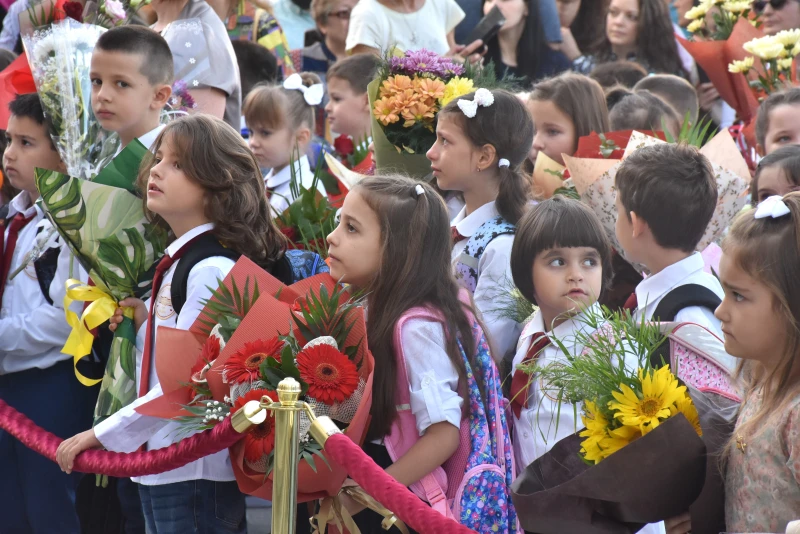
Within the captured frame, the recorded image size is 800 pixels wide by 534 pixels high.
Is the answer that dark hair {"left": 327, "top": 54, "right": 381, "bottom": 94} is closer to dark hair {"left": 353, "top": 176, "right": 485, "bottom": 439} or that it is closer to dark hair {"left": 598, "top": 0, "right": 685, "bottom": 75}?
dark hair {"left": 598, "top": 0, "right": 685, "bottom": 75}

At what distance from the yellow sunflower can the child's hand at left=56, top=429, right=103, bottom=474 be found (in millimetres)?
1767

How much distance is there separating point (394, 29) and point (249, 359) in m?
3.86

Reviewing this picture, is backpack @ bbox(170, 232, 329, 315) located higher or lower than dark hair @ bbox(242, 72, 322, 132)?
higher

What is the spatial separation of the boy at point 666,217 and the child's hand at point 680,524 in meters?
0.97

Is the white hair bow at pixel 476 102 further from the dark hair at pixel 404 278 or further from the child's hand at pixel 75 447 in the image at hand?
the child's hand at pixel 75 447

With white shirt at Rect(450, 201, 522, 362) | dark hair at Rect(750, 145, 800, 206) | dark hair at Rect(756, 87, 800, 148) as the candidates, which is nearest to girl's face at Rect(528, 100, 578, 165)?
dark hair at Rect(756, 87, 800, 148)

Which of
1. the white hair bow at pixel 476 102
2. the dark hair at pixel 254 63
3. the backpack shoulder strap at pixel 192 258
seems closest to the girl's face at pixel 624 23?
the dark hair at pixel 254 63

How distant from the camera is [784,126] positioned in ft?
15.2

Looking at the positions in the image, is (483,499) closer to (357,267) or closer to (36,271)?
(357,267)

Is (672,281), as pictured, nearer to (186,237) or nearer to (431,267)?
(431,267)

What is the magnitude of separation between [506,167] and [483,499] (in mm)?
1540

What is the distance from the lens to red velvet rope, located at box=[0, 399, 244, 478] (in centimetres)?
301

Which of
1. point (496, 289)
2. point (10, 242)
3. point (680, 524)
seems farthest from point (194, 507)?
point (10, 242)

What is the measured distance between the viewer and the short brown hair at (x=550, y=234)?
3.47 m
